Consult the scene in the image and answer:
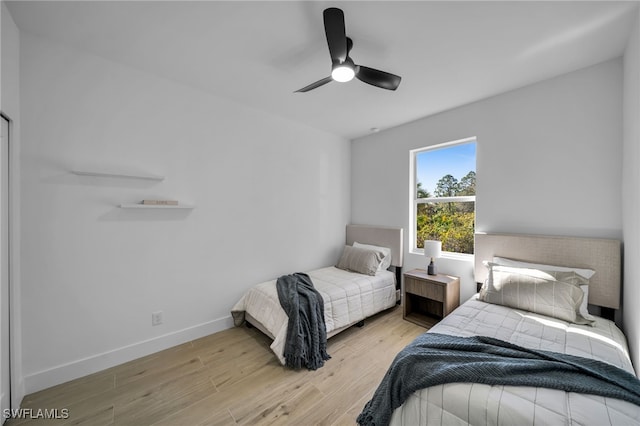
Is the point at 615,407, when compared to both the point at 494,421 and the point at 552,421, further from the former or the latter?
the point at 494,421

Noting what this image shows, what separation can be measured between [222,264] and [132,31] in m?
2.19

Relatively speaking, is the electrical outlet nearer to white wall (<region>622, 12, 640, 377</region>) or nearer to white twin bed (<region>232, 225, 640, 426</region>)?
white twin bed (<region>232, 225, 640, 426</region>)

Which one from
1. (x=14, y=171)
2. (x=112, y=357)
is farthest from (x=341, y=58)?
(x=112, y=357)

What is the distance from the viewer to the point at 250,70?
7.54 feet

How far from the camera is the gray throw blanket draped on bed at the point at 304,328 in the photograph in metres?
2.19

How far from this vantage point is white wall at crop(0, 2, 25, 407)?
1.63 meters

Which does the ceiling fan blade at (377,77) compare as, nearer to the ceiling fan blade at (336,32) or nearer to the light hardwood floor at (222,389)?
the ceiling fan blade at (336,32)

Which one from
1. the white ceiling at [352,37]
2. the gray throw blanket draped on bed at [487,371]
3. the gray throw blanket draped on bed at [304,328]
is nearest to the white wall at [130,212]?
the white ceiling at [352,37]

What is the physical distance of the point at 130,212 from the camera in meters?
2.27

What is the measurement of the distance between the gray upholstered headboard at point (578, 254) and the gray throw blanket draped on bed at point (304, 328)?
74.0 inches

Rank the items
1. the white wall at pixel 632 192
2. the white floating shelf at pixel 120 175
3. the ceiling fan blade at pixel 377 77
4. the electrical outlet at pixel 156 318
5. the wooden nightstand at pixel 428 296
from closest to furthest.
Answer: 1. the white wall at pixel 632 192
2. the ceiling fan blade at pixel 377 77
3. the white floating shelf at pixel 120 175
4. the electrical outlet at pixel 156 318
5. the wooden nightstand at pixel 428 296

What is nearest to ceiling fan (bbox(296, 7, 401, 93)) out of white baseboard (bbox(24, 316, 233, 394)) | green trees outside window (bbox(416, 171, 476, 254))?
green trees outside window (bbox(416, 171, 476, 254))

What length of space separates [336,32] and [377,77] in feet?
1.80

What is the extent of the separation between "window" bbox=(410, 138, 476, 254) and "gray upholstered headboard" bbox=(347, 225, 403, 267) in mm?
244
